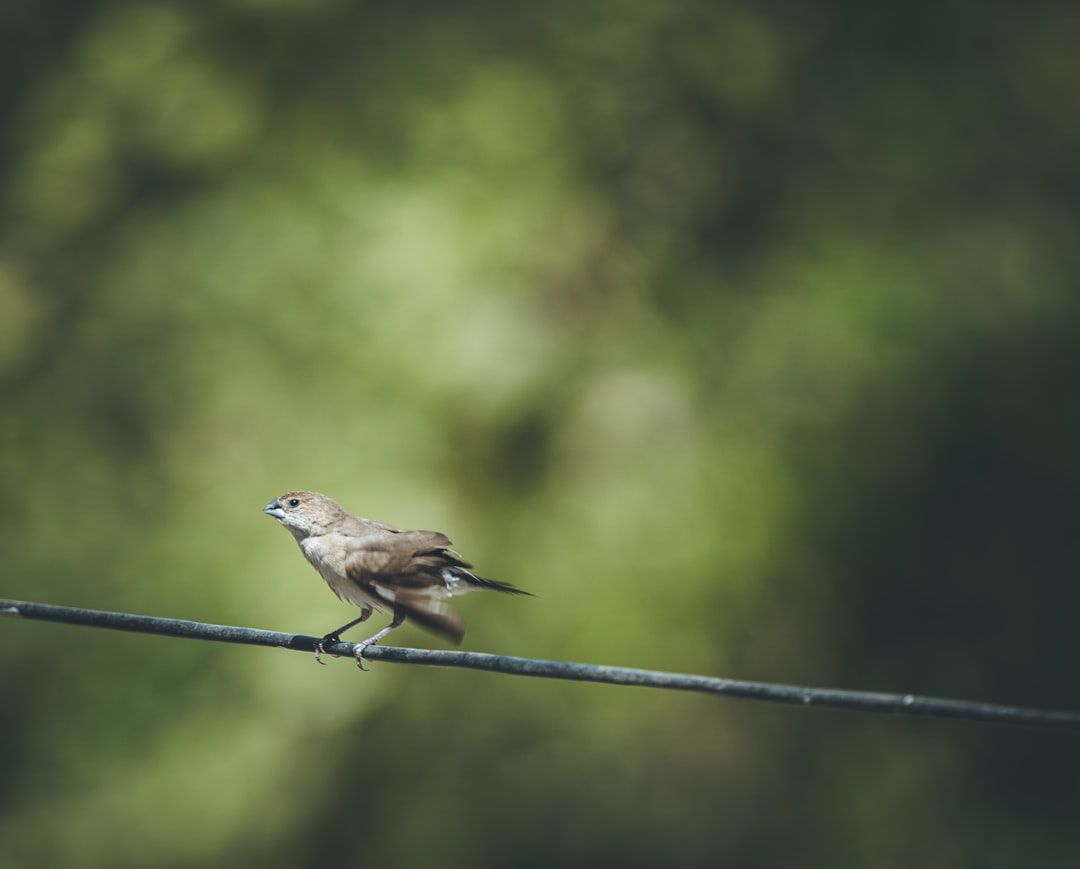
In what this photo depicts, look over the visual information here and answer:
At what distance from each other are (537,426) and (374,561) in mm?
1941

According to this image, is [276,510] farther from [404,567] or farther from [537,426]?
[537,426]

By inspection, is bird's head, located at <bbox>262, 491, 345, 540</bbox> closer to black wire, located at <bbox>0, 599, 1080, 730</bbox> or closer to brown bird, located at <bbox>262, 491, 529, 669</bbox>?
brown bird, located at <bbox>262, 491, 529, 669</bbox>

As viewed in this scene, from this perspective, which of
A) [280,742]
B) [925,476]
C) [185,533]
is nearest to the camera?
[280,742]

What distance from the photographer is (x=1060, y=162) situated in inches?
207

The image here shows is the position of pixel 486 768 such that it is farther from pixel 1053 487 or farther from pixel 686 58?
pixel 686 58

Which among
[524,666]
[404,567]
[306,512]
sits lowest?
[524,666]

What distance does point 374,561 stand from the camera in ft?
7.02

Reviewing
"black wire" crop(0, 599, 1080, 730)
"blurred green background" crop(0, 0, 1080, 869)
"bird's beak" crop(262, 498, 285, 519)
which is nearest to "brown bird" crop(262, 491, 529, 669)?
"bird's beak" crop(262, 498, 285, 519)

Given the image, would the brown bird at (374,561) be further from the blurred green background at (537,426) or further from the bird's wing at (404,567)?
the blurred green background at (537,426)

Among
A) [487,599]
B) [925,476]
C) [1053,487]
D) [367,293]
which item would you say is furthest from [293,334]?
[1053,487]

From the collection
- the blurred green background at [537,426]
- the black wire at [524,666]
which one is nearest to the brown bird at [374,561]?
the black wire at [524,666]

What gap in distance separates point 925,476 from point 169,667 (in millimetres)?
2862

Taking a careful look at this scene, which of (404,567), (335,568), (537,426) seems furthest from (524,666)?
(537,426)

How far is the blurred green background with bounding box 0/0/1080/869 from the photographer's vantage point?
3.70 m
